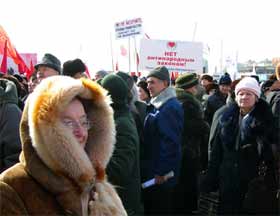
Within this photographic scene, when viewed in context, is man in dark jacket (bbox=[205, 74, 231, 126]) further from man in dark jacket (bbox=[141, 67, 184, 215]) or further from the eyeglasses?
the eyeglasses

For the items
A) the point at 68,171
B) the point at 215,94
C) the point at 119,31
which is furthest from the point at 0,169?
the point at 119,31

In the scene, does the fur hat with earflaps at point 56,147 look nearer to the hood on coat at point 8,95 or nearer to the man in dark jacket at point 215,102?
the hood on coat at point 8,95

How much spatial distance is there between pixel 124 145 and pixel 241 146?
1.53m

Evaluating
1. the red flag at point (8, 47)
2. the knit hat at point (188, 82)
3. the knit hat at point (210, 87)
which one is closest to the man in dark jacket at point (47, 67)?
the knit hat at point (188, 82)

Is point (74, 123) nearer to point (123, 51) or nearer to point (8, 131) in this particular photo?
point (8, 131)

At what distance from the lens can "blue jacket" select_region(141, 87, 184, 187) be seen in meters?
4.56

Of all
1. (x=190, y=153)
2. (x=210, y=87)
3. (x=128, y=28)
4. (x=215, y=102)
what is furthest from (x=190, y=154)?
(x=128, y=28)

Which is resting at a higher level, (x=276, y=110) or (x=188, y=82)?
(x=188, y=82)

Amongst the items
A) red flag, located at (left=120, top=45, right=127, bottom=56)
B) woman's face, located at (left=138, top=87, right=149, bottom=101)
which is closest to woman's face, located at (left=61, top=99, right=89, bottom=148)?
woman's face, located at (left=138, top=87, right=149, bottom=101)

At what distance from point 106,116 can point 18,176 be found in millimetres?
633

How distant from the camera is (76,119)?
204cm

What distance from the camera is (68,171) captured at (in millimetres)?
1914

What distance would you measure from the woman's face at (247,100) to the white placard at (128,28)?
7218 mm

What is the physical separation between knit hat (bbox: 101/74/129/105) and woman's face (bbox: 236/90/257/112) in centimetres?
141
